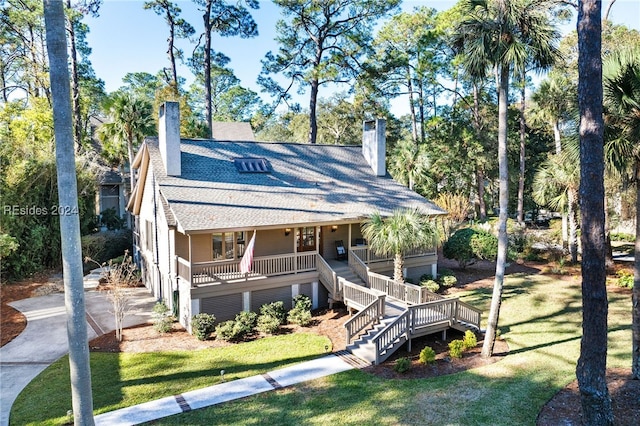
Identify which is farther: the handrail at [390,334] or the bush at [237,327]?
the bush at [237,327]

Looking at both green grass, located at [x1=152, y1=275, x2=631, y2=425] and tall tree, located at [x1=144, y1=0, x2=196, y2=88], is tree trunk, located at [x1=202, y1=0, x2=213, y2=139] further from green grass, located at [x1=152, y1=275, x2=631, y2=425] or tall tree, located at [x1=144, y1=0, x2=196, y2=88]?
green grass, located at [x1=152, y1=275, x2=631, y2=425]

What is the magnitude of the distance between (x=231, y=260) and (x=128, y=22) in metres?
14.0

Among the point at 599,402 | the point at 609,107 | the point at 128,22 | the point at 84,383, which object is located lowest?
the point at 599,402

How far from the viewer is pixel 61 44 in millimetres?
6500

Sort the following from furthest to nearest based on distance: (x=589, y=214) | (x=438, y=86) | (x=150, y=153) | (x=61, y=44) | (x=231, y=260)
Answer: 1. (x=438, y=86)
2. (x=150, y=153)
3. (x=231, y=260)
4. (x=589, y=214)
5. (x=61, y=44)

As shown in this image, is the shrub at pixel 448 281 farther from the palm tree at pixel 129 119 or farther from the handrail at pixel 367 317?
the palm tree at pixel 129 119

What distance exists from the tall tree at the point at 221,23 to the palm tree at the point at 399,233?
18.9 meters

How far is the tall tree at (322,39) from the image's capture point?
30555 mm

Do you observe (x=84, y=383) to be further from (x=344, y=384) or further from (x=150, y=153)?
(x=150, y=153)

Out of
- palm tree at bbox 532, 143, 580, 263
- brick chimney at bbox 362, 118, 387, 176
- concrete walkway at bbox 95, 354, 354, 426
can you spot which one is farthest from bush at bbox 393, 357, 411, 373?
palm tree at bbox 532, 143, 580, 263

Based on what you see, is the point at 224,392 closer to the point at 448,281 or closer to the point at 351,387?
the point at 351,387

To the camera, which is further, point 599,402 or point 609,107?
point 609,107

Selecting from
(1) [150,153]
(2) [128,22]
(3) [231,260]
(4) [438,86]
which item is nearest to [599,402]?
(3) [231,260]
